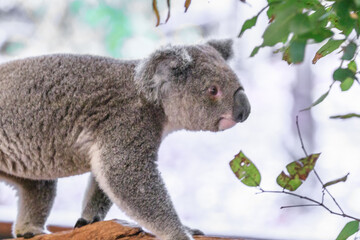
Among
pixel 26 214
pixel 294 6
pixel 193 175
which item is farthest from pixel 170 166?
pixel 294 6

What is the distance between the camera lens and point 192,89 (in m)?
1.86

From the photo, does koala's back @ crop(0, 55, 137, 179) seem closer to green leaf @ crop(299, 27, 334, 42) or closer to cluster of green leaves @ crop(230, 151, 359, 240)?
cluster of green leaves @ crop(230, 151, 359, 240)

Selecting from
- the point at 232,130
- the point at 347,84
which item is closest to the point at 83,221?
the point at 347,84

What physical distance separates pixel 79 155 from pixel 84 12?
110 inches

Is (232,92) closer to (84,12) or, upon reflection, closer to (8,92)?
(8,92)

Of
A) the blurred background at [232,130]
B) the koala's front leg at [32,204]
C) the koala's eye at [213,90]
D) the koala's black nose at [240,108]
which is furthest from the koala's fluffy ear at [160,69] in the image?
the blurred background at [232,130]

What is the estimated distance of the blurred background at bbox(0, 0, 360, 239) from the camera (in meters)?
3.99

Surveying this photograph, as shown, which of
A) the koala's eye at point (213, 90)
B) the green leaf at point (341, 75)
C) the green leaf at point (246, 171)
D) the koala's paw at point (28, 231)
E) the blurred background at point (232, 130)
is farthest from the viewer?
the blurred background at point (232, 130)

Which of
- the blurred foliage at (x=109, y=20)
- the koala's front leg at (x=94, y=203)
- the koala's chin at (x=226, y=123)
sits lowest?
the koala's front leg at (x=94, y=203)

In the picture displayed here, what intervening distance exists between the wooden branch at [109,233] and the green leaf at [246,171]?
62 cm

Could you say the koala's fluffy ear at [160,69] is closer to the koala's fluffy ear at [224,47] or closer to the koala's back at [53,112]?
the koala's back at [53,112]

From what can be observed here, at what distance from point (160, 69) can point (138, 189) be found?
0.43m

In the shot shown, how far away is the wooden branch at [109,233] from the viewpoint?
1.84 meters

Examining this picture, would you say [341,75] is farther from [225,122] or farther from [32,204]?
[32,204]
